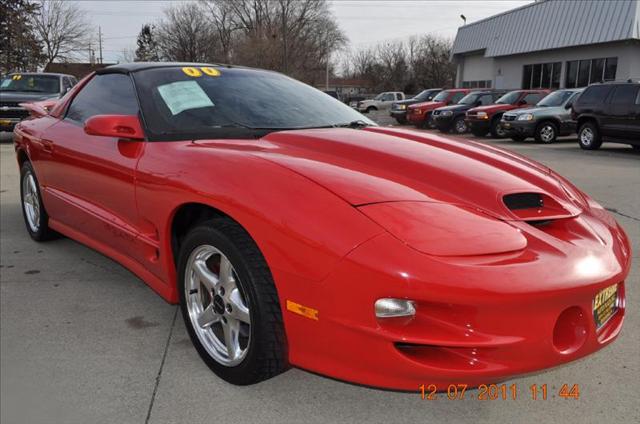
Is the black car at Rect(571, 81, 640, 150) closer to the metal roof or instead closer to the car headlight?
the metal roof

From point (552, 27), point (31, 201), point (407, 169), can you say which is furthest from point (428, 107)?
point (407, 169)

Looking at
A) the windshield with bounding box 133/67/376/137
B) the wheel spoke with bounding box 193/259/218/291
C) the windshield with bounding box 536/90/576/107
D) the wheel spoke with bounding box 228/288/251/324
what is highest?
the windshield with bounding box 536/90/576/107

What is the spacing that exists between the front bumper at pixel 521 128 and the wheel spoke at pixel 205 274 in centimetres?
1432

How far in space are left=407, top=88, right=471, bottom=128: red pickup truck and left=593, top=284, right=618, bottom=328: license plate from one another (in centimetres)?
1833

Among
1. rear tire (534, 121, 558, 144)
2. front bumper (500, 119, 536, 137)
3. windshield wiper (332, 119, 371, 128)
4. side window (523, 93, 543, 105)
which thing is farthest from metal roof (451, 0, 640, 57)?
windshield wiper (332, 119, 371, 128)

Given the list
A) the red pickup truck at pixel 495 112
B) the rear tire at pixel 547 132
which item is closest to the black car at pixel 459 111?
the red pickup truck at pixel 495 112

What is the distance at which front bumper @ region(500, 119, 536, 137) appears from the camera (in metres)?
15.1

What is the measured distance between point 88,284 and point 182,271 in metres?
1.44

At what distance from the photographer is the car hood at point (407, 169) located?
84.6 inches

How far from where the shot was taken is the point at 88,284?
3.67m

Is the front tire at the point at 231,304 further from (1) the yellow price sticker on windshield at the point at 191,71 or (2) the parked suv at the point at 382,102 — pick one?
(2) the parked suv at the point at 382,102

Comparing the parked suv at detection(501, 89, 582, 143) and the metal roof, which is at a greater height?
the metal roof

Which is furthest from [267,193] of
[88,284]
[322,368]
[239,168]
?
[88,284]

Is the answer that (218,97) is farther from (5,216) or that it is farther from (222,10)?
(222,10)
